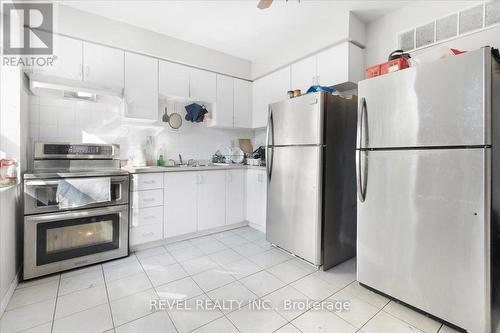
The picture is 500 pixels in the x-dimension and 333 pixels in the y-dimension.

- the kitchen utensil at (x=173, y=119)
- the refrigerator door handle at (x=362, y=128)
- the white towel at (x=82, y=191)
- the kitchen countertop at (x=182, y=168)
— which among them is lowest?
the white towel at (x=82, y=191)

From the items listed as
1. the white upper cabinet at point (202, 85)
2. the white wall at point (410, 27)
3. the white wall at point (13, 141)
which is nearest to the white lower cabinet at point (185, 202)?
A: the white wall at point (13, 141)

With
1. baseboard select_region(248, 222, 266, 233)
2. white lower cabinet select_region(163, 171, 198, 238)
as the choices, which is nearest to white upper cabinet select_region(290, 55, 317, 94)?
white lower cabinet select_region(163, 171, 198, 238)

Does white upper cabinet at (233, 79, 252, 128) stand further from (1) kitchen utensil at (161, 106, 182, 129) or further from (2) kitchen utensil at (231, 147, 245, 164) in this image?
(1) kitchen utensil at (161, 106, 182, 129)

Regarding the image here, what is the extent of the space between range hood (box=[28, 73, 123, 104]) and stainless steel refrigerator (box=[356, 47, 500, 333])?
243cm

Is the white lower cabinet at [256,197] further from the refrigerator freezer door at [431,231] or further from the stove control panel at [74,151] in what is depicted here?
the stove control panel at [74,151]

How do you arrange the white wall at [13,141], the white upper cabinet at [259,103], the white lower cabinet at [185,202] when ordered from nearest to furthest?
the white wall at [13,141]
the white lower cabinet at [185,202]
the white upper cabinet at [259,103]

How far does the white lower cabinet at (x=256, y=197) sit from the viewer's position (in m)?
3.18

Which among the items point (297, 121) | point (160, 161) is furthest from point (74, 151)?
point (297, 121)

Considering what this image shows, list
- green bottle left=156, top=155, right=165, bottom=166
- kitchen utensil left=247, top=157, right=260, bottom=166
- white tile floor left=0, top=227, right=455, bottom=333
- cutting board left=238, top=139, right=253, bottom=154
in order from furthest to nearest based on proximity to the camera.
A: 1. cutting board left=238, top=139, right=253, bottom=154
2. kitchen utensil left=247, top=157, right=260, bottom=166
3. green bottle left=156, top=155, right=165, bottom=166
4. white tile floor left=0, top=227, right=455, bottom=333

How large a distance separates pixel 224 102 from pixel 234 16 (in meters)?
1.20

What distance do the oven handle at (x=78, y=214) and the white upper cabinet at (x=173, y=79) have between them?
1527mm

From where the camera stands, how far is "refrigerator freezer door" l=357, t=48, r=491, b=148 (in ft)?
4.34

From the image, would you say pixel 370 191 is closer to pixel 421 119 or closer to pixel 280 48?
pixel 421 119

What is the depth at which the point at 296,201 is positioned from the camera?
240cm
